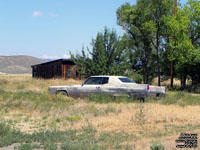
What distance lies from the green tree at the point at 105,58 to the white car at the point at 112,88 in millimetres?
15653

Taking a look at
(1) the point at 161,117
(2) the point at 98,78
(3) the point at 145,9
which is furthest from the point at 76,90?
(3) the point at 145,9

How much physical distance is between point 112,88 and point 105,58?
16.8 metres

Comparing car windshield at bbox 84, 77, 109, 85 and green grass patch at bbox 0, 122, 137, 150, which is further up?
car windshield at bbox 84, 77, 109, 85

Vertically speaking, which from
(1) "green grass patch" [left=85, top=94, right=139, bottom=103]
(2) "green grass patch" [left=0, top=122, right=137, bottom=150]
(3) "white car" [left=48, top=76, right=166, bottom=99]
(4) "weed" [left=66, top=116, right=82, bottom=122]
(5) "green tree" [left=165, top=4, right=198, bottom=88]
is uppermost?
(5) "green tree" [left=165, top=4, right=198, bottom=88]

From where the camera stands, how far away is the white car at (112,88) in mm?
15492

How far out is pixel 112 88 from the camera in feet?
53.1

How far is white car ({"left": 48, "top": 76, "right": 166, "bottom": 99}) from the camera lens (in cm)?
1549

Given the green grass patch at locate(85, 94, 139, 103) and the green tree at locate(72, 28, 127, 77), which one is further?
the green tree at locate(72, 28, 127, 77)

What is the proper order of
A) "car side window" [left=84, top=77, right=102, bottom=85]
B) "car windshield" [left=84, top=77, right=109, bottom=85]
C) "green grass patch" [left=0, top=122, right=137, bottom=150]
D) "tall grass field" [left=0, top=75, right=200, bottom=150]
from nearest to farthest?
"green grass patch" [left=0, top=122, right=137, bottom=150] < "tall grass field" [left=0, top=75, right=200, bottom=150] < "car windshield" [left=84, top=77, right=109, bottom=85] < "car side window" [left=84, top=77, right=102, bottom=85]

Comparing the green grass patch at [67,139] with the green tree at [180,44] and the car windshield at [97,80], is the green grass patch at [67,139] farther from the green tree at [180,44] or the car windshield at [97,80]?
the green tree at [180,44]

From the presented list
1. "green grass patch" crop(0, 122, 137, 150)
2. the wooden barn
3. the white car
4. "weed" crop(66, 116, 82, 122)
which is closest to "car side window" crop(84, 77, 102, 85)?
the white car

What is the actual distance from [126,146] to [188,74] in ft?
101

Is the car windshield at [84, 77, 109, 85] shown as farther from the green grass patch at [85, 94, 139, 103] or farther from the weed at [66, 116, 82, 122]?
the weed at [66, 116, 82, 122]

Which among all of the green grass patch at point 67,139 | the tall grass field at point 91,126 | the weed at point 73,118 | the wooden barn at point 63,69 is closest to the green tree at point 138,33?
the wooden barn at point 63,69
